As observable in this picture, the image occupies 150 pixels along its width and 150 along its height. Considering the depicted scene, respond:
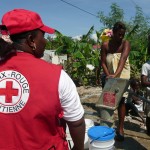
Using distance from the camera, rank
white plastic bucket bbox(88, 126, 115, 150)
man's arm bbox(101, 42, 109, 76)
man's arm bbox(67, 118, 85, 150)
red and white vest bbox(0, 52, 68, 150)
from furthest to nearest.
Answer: man's arm bbox(101, 42, 109, 76) → white plastic bucket bbox(88, 126, 115, 150) → man's arm bbox(67, 118, 85, 150) → red and white vest bbox(0, 52, 68, 150)

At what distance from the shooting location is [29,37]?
189cm

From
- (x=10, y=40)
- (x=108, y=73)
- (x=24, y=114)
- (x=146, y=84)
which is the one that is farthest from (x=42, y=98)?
(x=108, y=73)

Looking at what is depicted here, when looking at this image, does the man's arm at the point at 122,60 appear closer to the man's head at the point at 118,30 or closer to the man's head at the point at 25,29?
the man's head at the point at 118,30

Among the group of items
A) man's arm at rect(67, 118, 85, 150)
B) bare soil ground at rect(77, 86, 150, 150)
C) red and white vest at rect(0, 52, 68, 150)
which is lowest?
bare soil ground at rect(77, 86, 150, 150)

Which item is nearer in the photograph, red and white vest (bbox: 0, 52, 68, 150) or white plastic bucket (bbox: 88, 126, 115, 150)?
red and white vest (bbox: 0, 52, 68, 150)

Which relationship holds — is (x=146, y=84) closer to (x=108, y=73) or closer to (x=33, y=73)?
(x=108, y=73)

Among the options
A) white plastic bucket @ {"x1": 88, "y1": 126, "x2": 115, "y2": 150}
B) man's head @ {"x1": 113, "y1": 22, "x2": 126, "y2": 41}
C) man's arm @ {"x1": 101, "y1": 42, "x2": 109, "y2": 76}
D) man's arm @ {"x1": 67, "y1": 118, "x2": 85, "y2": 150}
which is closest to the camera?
man's arm @ {"x1": 67, "y1": 118, "x2": 85, "y2": 150}

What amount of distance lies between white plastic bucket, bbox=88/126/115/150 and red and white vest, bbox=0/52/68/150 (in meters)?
1.96

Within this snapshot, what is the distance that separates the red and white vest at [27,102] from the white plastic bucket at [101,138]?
1.96m

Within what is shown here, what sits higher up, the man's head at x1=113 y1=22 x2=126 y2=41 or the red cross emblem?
the man's head at x1=113 y1=22 x2=126 y2=41

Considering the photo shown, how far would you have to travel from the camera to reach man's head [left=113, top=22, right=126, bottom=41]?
4961 millimetres

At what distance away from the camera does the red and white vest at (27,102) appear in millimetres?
1791

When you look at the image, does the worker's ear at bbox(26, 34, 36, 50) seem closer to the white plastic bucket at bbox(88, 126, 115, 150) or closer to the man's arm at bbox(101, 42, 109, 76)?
the white plastic bucket at bbox(88, 126, 115, 150)

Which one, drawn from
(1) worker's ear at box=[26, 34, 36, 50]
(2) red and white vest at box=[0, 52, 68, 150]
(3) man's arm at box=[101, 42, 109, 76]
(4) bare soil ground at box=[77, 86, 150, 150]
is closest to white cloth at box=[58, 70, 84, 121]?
(2) red and white vest at box=[0, 52, 68, 150]
